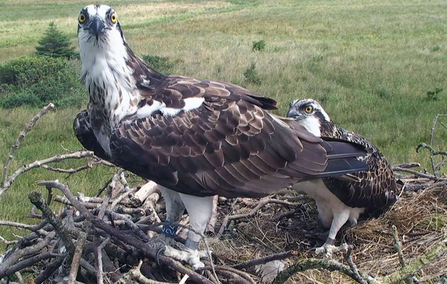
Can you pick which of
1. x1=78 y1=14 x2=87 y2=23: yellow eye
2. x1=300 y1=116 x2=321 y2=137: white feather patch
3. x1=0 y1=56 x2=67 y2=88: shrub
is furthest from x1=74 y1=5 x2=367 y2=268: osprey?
x1=0 y1=56 x2=67 y2=88: shrub

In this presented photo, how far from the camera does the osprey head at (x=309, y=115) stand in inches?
177

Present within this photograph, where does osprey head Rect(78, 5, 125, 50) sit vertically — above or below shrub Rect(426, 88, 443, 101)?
above

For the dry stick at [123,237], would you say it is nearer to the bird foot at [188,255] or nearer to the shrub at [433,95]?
the bird foot at [188,255]

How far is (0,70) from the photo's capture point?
16484 mm

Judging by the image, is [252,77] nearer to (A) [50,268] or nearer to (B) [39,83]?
(B) [39,83]

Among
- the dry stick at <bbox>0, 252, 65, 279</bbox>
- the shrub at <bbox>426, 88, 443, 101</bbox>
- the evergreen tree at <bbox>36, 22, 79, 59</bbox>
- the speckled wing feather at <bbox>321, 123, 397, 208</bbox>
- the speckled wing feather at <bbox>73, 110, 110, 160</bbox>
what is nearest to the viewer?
the dry stick at <bbox>0, 252, 65, 279</bbox>

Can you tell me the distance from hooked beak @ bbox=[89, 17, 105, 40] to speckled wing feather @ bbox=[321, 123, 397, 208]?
2061 millimetres

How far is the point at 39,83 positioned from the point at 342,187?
11684mm

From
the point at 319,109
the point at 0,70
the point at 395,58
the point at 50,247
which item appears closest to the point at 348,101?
the point at 395,58

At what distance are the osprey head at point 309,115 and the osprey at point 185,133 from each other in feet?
1.94

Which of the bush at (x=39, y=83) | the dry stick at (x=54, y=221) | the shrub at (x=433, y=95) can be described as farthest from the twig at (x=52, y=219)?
the shrub at (x=433, y=95)

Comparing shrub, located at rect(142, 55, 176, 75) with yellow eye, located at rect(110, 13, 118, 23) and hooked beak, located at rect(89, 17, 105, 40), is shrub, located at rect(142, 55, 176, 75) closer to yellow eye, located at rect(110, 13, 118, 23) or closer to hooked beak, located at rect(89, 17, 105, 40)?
yellow eye, located at rect(110, 13, 118, 23)

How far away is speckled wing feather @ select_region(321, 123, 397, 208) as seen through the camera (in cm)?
431

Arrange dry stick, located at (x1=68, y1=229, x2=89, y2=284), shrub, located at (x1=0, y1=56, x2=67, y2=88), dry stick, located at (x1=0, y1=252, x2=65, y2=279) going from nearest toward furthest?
dry stick, located at (x1=68, y1=229, x2=89, y2=284) → dry stick, located at (x1=0, y1=252, x2=65, y2=279) → shrub, located at (x1=0, y1=56, x2=67, y2=88)
